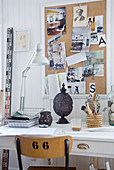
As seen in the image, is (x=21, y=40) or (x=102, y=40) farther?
(x=21, y=40)

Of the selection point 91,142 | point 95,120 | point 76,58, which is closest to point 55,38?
point 76,58

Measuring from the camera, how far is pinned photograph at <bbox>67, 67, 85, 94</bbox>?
2.31m

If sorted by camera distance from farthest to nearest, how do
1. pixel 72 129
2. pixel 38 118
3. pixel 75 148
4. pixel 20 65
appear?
pixel 20 65 → pixel 38 118 → pixel 72 129 → pixel 75 148

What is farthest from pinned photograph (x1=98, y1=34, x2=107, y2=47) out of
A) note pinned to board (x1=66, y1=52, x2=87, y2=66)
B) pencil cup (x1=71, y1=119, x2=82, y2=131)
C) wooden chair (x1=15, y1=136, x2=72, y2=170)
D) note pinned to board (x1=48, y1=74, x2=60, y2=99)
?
wooden chair (x1=15, y1=136, x2=72, y2=170)

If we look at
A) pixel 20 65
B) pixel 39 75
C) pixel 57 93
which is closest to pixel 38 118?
pixel 57 93

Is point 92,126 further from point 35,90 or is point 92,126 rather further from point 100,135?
point 35,90

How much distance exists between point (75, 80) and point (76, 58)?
0.23m

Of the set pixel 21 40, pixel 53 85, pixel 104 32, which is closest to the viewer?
pixel 104 32

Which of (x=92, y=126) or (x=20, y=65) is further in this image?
(x=20, y=65)

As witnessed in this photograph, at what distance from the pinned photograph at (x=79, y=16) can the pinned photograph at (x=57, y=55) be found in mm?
257

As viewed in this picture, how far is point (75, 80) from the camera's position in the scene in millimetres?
2326

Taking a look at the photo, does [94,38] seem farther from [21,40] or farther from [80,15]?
[21,40]

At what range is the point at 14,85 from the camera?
2.53 metres

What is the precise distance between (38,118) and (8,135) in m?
0.49
